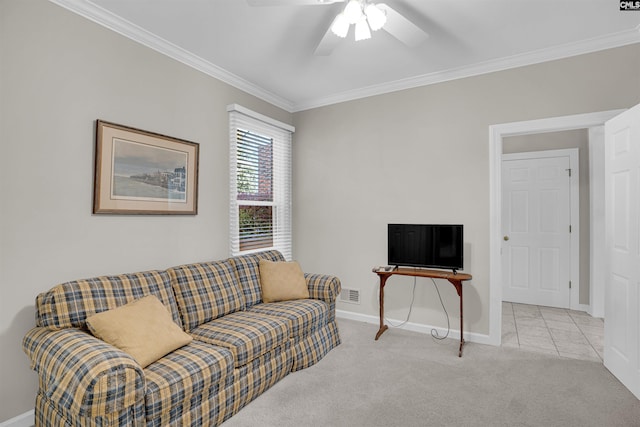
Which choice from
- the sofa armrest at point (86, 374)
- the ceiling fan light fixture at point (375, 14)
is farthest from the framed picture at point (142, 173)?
the ceiling fan light fixture at point (375, 14)

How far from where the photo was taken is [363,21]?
2.03 metres

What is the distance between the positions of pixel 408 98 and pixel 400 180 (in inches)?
34.7

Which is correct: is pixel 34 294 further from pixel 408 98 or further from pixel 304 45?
pixel 408 98

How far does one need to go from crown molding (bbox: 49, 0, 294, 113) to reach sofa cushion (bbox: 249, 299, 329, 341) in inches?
87.7

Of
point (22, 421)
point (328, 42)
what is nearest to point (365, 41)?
point (328, 42)

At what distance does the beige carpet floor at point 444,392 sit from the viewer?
207 centimetres

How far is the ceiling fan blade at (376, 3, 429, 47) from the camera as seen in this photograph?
81.0 inches

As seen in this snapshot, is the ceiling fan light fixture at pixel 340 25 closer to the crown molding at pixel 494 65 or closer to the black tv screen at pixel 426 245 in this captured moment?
the crown molding at pixel 494 65

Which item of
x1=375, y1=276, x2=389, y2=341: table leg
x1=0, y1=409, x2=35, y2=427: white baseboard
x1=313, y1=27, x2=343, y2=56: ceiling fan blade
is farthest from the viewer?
x1=375, y1=276, x2=389, y2=341: table leg

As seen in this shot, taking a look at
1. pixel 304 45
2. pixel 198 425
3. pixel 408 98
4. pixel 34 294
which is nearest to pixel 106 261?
pixel 34 294

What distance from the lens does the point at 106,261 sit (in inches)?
96.1

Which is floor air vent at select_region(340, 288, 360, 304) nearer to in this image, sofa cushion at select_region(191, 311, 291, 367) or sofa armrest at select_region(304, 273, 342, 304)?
sofa armrest at select_region(304, 273, 342, 304)

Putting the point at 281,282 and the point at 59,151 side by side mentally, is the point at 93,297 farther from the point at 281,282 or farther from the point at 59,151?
the point at 281,282

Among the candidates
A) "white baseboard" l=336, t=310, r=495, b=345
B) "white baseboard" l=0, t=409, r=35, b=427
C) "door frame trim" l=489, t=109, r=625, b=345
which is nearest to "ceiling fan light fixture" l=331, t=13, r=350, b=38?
"door frame trim" l=489, t=109, r=625, b=345
